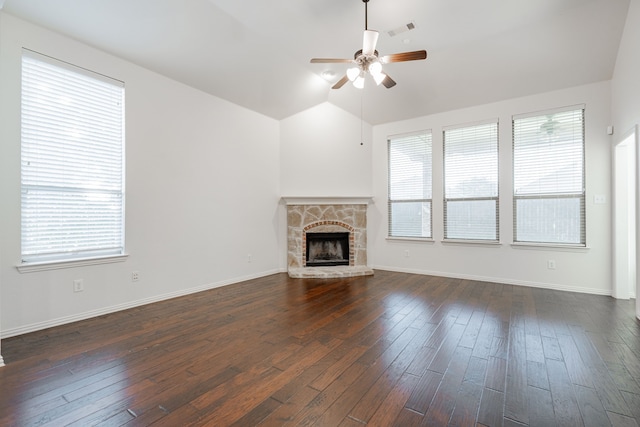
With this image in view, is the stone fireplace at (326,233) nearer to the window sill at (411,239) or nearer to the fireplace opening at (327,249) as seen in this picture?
the fireplace opening at (327,249)

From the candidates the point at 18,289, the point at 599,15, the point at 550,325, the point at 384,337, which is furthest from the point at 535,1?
the point at 18,289

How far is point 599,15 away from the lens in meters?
3.32

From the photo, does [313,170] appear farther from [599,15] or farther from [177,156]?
[599,15]

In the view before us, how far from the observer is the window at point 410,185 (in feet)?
18.1

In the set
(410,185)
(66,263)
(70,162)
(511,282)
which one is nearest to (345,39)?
(410,185)

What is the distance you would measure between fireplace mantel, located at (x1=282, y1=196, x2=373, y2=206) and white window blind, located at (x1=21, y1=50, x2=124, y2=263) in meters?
2.82

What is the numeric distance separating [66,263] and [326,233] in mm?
3943

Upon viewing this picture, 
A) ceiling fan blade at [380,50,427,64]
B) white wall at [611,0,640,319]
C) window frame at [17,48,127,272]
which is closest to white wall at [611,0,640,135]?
white wall at [611,0,640,319]

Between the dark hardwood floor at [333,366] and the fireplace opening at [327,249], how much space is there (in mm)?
2173

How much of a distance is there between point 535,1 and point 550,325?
133 inches

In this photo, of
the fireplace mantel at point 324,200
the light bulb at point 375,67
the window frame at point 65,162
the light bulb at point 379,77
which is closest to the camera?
the window frame at point 65,162

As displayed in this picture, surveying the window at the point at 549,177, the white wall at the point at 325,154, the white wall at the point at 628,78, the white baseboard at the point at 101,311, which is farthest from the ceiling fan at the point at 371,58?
the white baseboard at the point at 101,311

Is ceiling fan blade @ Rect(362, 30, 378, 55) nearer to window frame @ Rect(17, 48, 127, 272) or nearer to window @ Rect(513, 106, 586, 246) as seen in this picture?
window frame @ Rect(17, 48, 127, 272)

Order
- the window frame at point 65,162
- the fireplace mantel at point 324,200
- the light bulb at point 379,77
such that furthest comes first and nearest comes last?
1. the fireplace mantel at point 324,200
2. the light bulb at point 379,77
3. the window frame at point 65,162
